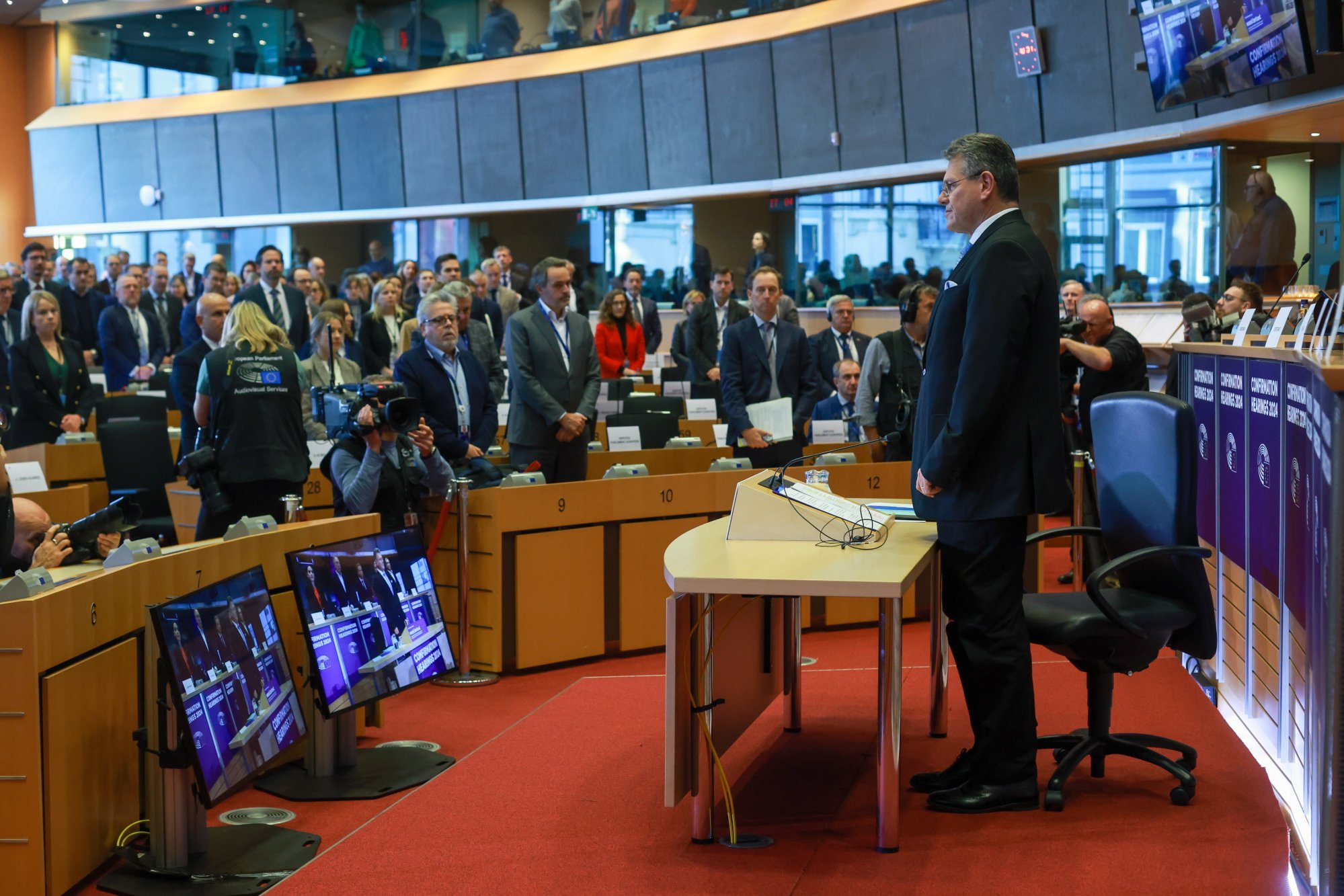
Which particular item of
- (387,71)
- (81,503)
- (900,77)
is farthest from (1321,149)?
(387,71)

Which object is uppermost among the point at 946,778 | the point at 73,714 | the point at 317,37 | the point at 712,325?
the point at 317,37

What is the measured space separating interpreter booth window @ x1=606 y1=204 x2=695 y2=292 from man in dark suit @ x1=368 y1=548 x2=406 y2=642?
11.9 meters

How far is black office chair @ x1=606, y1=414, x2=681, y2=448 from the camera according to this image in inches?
279

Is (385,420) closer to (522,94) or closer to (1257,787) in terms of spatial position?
(1257,787)

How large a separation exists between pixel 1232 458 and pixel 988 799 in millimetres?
1872

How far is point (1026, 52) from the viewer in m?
11.4

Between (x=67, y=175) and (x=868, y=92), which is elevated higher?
(x=67, y=175)

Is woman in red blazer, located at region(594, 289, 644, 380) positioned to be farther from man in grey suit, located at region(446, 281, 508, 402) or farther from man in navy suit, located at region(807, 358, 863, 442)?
man in navy suit, located at region(807, 358, 863, 442)

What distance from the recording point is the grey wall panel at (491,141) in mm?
16203

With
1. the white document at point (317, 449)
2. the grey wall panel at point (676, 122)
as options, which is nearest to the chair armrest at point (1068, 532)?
the white document at point (317, 449)

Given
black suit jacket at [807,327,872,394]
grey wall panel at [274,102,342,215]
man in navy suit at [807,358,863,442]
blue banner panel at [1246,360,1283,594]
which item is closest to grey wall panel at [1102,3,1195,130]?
black suit jacket at [807,327,872,394]

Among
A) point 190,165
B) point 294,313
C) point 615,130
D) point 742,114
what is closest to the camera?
point 294,313

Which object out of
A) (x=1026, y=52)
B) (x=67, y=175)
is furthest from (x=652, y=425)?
(x=67, y=175)

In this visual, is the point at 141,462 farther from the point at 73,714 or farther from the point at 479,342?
the point at 73,714
